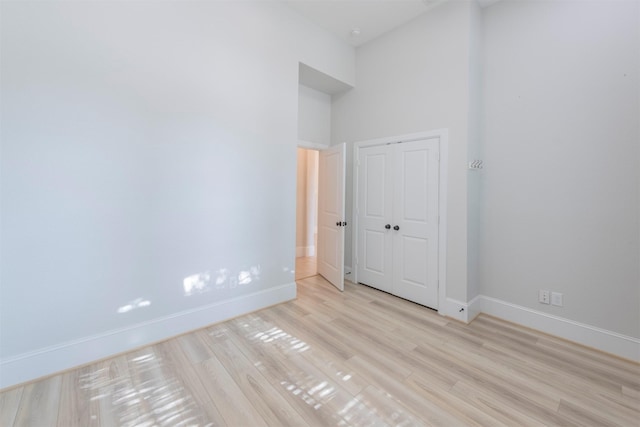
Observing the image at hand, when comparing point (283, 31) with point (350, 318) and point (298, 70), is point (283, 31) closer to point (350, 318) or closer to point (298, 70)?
point (298, 70)

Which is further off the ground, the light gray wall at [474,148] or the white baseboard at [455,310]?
the light gray wall at [474,148]

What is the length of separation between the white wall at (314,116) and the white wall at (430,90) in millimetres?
595

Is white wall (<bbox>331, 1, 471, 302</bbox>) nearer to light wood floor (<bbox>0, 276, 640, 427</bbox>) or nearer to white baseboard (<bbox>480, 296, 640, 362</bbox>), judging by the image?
white baseboard (<bbox>480, 296, 640, 362</bbox>)

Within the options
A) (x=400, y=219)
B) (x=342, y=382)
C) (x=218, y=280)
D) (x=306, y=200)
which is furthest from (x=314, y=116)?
(x=342, y=382)

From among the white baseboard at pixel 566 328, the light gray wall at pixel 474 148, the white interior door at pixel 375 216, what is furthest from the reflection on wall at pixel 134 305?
the white baseboard at pixel 566 328

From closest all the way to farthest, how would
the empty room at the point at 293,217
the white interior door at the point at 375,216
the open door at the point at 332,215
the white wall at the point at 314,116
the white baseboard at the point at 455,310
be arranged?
the empty room at the point at 293,217 → the white baseboard at the point at 455,310 → the white interior door at the point at 375,216 → the open door at the point at 332,215 → the white wall at the point at 314,116

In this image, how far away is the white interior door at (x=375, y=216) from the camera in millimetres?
3602

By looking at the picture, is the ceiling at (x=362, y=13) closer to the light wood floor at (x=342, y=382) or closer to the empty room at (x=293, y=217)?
the empty room at (x=293, y=217)

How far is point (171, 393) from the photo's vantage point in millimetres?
1753

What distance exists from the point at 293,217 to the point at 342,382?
1.97 meters

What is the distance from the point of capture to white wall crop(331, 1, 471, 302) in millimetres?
2871

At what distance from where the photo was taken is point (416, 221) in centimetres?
329

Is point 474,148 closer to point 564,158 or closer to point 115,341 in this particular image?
point 564,158

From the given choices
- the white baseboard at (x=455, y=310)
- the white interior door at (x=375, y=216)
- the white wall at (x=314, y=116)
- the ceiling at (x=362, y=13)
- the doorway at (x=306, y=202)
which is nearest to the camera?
the white baseboard at (x=455, y=310)
